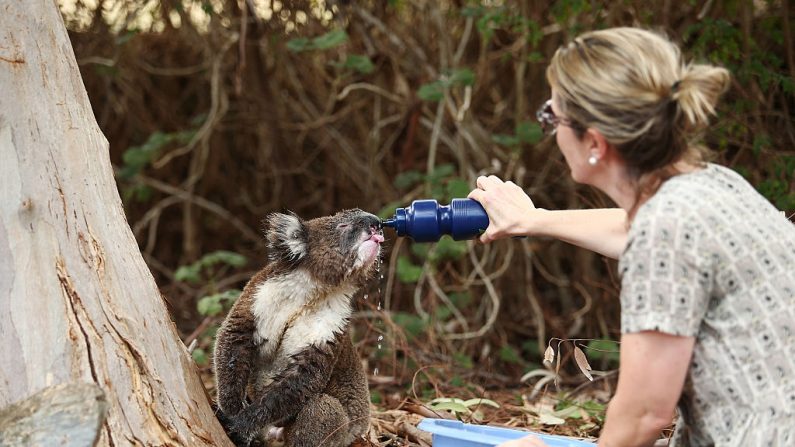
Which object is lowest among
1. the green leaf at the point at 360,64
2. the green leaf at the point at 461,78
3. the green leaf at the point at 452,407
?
the green leaf at the point at 452,407

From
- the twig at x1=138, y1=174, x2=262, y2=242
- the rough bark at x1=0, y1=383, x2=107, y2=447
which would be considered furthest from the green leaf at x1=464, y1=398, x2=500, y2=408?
the twig at x1=138, y1=174, x2=262, y2=242

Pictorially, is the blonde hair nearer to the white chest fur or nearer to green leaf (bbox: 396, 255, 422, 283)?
the white chest fur

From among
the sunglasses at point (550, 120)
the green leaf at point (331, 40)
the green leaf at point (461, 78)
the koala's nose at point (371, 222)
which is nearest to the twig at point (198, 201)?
the green leaf at point (331, 40)

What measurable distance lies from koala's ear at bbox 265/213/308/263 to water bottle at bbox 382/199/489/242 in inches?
28.2

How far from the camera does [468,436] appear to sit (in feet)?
8.34

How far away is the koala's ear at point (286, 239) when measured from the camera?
335cm

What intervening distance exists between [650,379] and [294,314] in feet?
5.29

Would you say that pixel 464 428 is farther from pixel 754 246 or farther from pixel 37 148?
pixel 37 148

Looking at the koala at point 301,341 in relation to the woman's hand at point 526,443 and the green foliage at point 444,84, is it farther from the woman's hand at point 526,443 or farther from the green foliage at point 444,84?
the green foliage at point 444,84

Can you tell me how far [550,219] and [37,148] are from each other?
1510mm

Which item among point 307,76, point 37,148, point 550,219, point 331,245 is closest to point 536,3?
point 307,76

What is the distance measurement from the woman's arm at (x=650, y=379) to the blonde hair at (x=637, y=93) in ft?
1.35

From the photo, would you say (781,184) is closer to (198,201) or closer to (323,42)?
(323,42)

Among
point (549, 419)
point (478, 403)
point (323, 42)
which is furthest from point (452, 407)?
point (323, 42)
